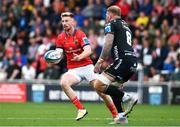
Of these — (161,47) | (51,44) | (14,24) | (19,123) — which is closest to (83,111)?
(19,123)

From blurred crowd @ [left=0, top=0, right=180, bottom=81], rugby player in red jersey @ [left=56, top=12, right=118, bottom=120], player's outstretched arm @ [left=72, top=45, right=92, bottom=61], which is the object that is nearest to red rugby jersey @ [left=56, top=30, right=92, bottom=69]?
rugby player in red jersey @ [left=56, top=12, right=118, bottom=120]

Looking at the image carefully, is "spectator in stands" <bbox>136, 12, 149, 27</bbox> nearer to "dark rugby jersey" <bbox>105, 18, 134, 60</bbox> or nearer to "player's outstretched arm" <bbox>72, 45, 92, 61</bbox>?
"player's outstretched arm" <bbox>72, 45, 92, 61</bbox>

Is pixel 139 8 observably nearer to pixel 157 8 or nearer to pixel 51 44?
pixel 157 8

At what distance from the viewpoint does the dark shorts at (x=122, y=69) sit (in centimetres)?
1498

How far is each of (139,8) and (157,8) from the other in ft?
3.08

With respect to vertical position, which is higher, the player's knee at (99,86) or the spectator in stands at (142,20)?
the player's knee at (99,86)

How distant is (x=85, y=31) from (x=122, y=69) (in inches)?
562

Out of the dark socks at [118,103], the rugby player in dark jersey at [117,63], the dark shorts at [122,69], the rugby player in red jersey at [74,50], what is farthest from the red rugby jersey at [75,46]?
the dark socks at [118,103]

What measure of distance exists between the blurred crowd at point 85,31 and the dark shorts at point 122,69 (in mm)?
11338

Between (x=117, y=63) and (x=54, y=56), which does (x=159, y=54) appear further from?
(x=117, y=63)

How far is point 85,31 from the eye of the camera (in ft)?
95.8

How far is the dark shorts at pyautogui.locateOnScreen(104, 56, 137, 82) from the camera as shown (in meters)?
15.0

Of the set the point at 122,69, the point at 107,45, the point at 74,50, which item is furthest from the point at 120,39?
the point at 74,50

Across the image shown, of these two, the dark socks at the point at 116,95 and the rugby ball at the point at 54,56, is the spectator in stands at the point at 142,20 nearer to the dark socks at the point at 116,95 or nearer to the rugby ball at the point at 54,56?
the rugby ball at the point at 54,56
